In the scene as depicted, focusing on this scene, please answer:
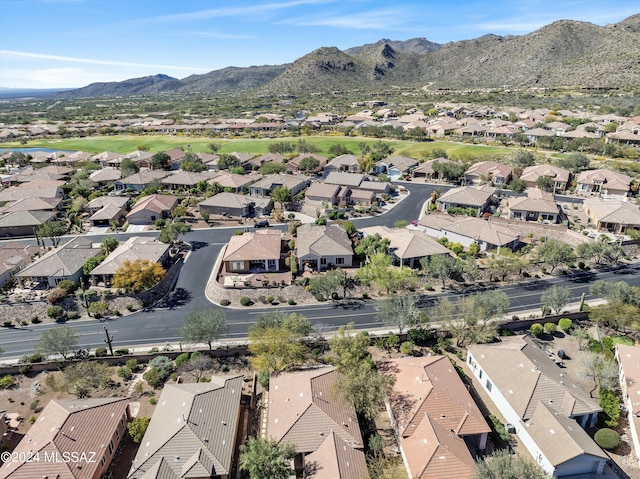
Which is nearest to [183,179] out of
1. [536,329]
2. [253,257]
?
[253,257]

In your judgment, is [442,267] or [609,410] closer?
[609,410]

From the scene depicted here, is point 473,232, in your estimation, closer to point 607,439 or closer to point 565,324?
point 565,324

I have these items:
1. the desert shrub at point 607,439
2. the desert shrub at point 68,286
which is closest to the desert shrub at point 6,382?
the desert shrub at point 68,286

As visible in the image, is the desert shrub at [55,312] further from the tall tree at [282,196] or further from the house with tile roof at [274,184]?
the house with tile roof at [274,184]

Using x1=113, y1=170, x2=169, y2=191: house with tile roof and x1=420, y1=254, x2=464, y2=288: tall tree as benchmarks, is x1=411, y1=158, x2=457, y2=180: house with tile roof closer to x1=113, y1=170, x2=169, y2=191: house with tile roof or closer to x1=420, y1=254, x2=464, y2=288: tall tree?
x1=420, y1=254, x2=464, y2=288: tall tree

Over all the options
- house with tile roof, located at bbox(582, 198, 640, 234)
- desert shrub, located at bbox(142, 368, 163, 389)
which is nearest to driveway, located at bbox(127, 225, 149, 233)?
desert shrub, located at bbox(142, 368, 163, 389)

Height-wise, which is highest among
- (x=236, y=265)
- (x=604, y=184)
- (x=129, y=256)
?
(x=604, y=184)

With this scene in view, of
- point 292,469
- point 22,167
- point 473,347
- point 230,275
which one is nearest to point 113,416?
point 292,469
